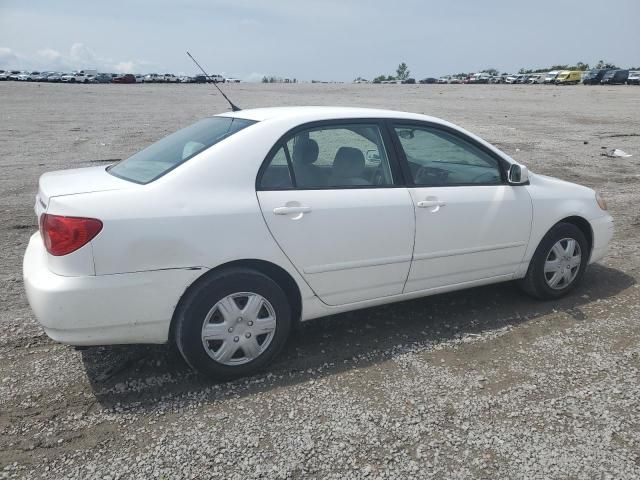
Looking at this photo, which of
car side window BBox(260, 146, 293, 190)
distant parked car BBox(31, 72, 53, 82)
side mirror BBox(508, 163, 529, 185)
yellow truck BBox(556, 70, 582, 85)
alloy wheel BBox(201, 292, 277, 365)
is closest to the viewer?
alloy wheel BBox(201, 292, 277, 365)

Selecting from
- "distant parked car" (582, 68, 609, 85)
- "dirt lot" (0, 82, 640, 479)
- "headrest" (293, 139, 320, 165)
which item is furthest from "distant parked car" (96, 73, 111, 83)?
"headrest" (293, 139, 320, 165)

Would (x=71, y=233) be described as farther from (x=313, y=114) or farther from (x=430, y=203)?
(x=430, y=203)

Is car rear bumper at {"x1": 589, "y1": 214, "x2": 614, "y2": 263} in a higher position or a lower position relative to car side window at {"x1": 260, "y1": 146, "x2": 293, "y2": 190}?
lower

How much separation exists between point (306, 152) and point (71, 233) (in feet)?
5.00

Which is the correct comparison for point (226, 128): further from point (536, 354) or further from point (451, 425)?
point (536, 354)

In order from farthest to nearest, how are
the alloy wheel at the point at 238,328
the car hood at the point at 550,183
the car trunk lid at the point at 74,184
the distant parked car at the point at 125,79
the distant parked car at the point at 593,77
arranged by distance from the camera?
the distant parked car at the point at 125,79
the distant parked car at the point at 593,77
the car hood at the point at 550,183
the alloy wheel at the point at 238,328
the car trunk lid at the point at 74,184

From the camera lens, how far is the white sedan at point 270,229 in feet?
9.81

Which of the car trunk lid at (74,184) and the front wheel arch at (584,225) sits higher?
the car trunk lid at (74,184)

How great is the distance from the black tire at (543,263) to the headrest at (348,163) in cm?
174

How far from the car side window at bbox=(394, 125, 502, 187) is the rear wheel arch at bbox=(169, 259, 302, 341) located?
3.84 feet

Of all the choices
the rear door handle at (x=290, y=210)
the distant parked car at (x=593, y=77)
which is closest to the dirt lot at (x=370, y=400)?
the rear door handle at (x=290, y=210)

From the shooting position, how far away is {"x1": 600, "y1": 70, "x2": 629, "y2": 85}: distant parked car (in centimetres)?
5991

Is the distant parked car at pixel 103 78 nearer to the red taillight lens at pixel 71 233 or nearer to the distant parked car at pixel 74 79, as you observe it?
the distant parked car at pixel 74 79

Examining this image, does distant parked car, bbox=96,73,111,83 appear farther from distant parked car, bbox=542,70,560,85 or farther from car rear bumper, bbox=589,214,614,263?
car rear bumper, bbox=589,214,614,263
